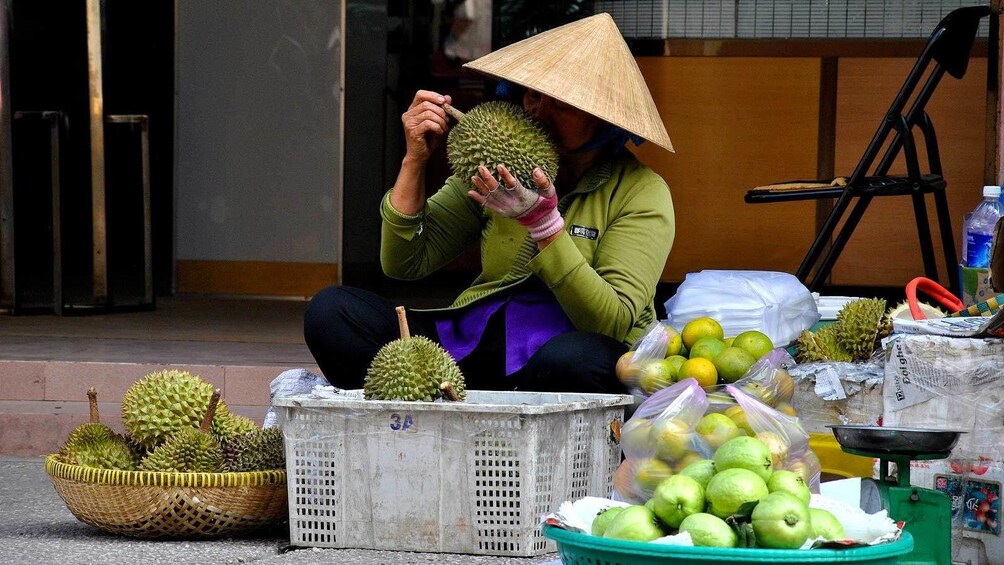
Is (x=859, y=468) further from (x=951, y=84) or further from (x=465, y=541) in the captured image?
(x=951, y=84)

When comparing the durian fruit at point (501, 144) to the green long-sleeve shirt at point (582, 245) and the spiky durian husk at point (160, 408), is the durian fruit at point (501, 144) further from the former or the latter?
the spiky durian husk at point (160, 408)

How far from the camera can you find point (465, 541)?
2.80 metres

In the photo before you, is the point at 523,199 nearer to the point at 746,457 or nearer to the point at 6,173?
the point at 746,457

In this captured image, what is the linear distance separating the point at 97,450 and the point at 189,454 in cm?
25

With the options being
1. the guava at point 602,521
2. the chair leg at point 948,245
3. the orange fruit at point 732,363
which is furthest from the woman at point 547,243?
the chair leg at point 948,245

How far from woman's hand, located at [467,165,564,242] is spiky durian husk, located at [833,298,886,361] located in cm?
90

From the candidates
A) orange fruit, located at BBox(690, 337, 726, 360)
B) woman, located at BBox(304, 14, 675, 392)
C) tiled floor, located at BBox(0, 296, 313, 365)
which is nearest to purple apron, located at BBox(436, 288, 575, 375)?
woman, located at BBox(304, 14, 675, 392)

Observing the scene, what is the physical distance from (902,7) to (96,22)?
14.2ft

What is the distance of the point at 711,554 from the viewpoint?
6.03 feet

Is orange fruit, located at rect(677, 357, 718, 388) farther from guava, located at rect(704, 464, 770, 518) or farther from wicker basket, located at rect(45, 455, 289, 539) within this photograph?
wicker basket, located at rect(45, 455, 289, 539)

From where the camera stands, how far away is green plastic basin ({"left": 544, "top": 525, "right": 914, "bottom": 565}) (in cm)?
182

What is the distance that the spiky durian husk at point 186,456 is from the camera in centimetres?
292

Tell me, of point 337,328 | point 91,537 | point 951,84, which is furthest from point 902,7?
point 91,537

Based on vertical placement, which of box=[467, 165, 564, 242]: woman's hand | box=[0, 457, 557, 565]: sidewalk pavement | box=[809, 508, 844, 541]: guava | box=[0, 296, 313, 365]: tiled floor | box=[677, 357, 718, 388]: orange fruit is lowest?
box=[0, 457, 557, 565]: sidewalk pavement
